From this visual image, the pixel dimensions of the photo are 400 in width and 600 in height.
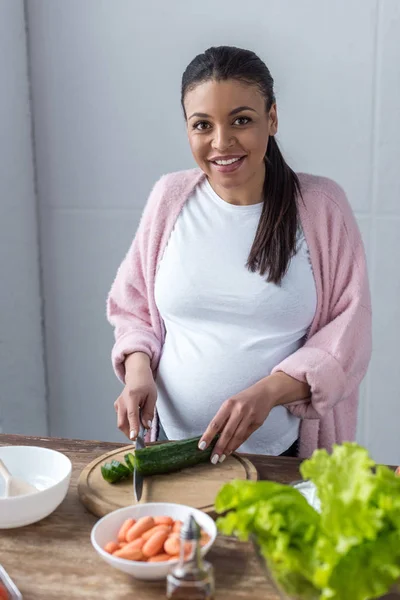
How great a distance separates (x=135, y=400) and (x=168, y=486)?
253 millimetres

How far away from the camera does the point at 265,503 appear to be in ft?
2.91

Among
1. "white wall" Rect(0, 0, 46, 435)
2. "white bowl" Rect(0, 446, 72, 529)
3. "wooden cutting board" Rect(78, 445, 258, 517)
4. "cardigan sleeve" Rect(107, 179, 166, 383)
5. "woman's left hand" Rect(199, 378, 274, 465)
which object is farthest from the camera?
"white wall" Rect(0, 0, 46, 435)

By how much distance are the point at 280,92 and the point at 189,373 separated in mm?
1335

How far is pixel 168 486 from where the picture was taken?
1.42 metres

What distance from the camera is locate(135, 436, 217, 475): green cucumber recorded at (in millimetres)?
1424

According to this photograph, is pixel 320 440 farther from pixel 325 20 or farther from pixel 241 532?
pixel 325 20

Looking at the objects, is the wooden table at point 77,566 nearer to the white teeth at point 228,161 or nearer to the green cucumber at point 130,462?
the green cucumber at point 130,462

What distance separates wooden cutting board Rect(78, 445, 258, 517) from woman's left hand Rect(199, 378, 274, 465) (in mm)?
38

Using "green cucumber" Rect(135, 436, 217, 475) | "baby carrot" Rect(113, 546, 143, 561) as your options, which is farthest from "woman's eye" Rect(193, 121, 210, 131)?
"baby carrot" Rect(113, 546, 143, 561)

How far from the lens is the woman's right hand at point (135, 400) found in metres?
1.59

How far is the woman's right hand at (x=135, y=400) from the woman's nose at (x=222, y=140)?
546 millimetres

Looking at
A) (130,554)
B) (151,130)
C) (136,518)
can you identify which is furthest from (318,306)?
(151,130)

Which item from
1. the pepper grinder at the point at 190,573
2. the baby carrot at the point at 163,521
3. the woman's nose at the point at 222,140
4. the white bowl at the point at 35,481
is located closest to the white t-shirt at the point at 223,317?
the woman's nose at the point at 222,140

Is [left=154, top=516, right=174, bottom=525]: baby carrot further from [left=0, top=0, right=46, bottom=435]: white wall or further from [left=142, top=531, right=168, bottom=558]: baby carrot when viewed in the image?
[left=0, top=0, right=46, bottom=435]: white wall
